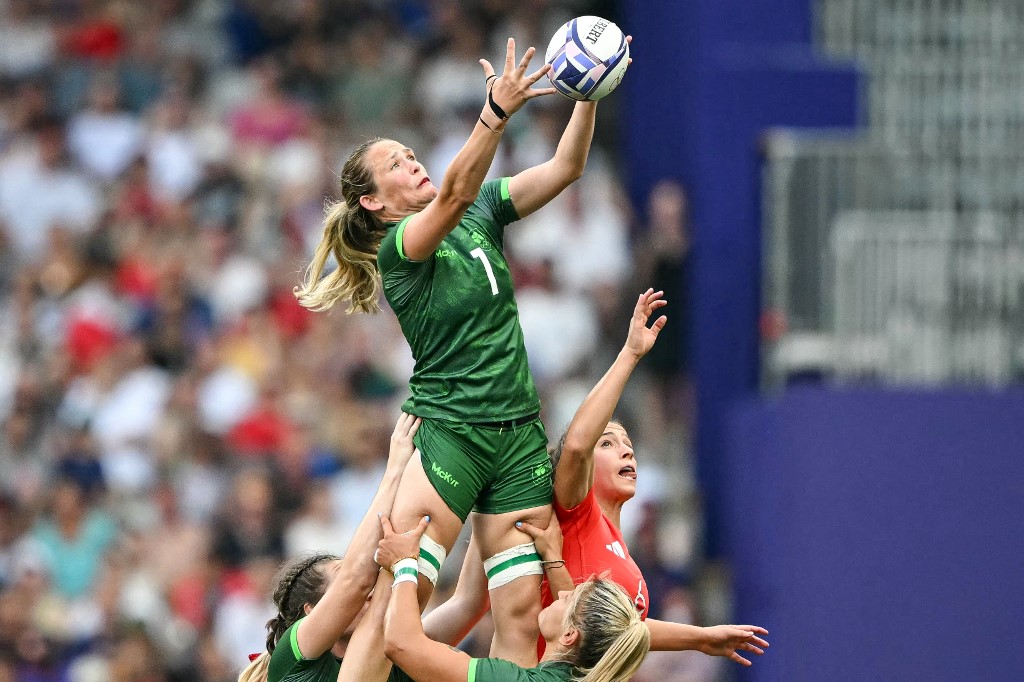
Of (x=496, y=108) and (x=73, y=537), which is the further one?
(x=73, y=537)

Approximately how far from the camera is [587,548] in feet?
21.3

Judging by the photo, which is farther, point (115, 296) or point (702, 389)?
point (115, 296)

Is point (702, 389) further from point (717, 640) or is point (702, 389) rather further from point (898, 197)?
point (717, 640)

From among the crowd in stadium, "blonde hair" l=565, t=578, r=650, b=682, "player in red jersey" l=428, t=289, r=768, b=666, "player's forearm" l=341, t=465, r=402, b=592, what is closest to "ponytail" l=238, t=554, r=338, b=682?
"player's forearm" l=341, t=465, r=402, b=592

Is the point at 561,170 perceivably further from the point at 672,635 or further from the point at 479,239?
the point at 672,635

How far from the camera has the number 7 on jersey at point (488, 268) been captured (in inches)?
243

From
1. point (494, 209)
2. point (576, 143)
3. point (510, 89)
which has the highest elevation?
point (510, 89)

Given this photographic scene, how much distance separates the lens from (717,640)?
6512mm

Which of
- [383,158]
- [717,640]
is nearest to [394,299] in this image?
[383,158]

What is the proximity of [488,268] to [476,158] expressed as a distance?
538mm

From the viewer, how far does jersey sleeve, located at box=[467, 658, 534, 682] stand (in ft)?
19.5

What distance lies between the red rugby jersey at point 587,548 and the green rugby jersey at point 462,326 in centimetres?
49

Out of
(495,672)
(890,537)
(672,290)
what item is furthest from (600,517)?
(672,290)

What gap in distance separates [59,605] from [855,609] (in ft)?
17.1
